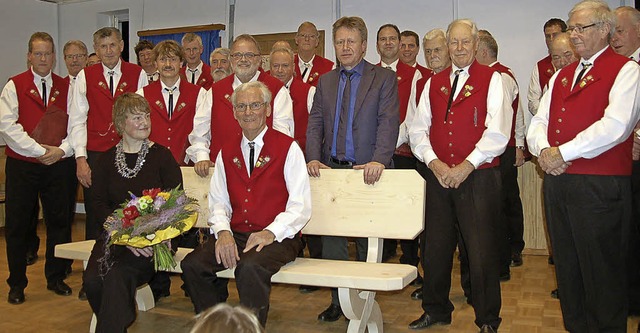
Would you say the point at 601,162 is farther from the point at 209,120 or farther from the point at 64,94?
the point at 64,94

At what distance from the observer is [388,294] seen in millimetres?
4895

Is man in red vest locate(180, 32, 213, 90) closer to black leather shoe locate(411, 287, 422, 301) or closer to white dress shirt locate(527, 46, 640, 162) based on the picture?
black leather shoe locate(411, 287, 422, 301)

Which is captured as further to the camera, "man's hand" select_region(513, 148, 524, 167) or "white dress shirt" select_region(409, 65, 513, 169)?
"man's hand" select_region(513, 148, 524, 167)

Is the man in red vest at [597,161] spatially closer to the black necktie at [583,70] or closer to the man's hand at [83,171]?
the black necktie at [583,70]

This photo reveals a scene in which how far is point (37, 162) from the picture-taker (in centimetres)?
495

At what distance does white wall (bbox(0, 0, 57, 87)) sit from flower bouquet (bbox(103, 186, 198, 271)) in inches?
309

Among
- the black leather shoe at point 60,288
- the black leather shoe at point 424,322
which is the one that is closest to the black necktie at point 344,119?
the black leather shoe at point 424,322

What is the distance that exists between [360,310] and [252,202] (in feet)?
2.84

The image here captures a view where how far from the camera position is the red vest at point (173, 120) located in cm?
483

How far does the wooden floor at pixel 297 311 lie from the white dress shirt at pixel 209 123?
113 centimetres

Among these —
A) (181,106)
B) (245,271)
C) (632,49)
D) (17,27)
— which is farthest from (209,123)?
(17,27)

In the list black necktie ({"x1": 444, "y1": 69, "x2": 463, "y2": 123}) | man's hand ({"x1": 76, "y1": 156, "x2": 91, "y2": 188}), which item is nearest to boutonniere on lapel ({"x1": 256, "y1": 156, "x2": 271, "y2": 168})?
black necktie ({"x1": 444, "y1": 69, "x2": 463, "y2": 123})

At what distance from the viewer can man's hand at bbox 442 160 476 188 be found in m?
3.67

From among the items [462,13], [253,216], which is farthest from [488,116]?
[462,13]
